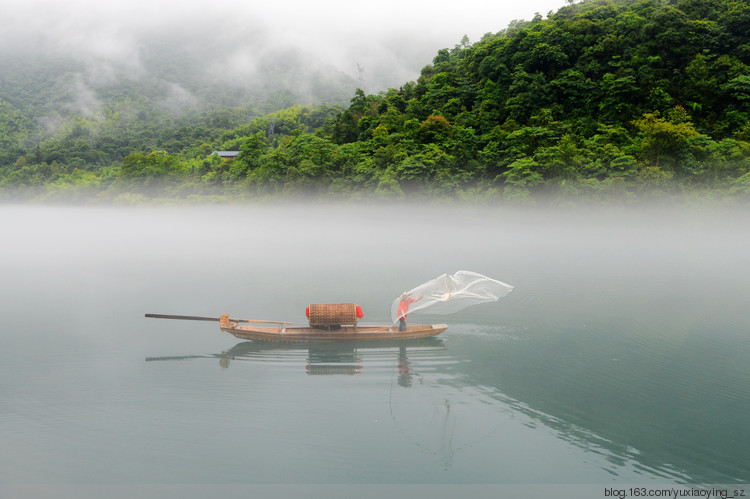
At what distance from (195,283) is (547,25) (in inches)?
1665

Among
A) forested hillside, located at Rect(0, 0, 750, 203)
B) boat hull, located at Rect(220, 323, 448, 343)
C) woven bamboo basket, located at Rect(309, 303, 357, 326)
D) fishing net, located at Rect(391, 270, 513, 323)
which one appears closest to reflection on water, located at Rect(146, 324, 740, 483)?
boat hull, located at Rect(220, 323, 448, 343)

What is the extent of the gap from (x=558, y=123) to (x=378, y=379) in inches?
1323

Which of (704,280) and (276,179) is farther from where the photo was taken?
(276,179)

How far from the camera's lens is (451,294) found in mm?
13102

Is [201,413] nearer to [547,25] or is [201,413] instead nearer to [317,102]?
[547,25]

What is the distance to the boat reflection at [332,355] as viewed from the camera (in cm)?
1261

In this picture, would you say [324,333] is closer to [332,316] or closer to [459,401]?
[332,316]

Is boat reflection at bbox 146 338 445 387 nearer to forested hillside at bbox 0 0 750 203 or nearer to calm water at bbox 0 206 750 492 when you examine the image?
calm water at bbox 0 206 750 492

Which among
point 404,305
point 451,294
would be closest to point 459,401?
point 451,294

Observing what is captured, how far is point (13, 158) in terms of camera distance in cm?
7944

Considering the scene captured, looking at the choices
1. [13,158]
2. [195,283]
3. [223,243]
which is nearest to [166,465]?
[195,283]

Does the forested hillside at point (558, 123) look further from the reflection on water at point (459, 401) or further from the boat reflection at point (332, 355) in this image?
the boat reflection at point (332, 355)

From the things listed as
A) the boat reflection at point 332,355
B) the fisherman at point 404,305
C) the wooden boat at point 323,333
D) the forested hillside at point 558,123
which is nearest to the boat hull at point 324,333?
the wooden boat at point 323,333

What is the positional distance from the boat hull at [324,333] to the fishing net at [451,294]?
549 mm
